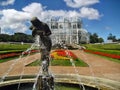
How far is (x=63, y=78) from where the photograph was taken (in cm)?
1247

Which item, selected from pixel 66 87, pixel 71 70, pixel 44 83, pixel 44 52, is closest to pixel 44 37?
pixel 44 52

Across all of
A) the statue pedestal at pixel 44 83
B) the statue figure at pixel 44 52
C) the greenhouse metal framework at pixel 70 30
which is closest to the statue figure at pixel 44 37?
the statue figure at pixel 44 52

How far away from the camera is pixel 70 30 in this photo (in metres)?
106

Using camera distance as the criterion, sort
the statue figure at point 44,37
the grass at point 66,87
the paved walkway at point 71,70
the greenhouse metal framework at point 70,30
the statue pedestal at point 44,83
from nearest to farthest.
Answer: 1. the statue figure at point 44,37
2. the statue pedestal at point 44,83
3. the grass at point 66,87
4. the paved walkway at point 71,70
5. the greenhouse metal framework at point 70,30

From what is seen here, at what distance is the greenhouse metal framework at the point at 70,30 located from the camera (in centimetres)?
10294

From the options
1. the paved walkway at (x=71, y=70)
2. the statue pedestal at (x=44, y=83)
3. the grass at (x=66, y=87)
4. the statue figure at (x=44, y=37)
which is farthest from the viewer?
the paved walkway at (x=71, y=70)

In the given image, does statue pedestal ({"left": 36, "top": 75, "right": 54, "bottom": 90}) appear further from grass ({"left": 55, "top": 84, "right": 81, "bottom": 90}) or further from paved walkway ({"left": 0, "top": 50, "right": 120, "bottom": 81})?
paved walkway ({"left": 0, "top": 50, "right": 120, "bottom": 81})

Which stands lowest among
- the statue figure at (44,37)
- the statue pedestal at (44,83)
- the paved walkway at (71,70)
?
the paved walkway at (71,70)

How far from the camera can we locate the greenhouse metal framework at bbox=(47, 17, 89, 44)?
338 feet

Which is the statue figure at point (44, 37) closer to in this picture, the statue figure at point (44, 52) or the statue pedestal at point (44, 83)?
the statue figure at point (44, 52)

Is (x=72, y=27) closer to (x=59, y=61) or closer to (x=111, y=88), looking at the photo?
(x=59, y=61)

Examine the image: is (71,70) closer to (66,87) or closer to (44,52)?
(66,87)

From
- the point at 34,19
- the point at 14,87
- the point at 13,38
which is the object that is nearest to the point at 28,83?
the point at 14,87

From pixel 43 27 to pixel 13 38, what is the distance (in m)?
85.6
